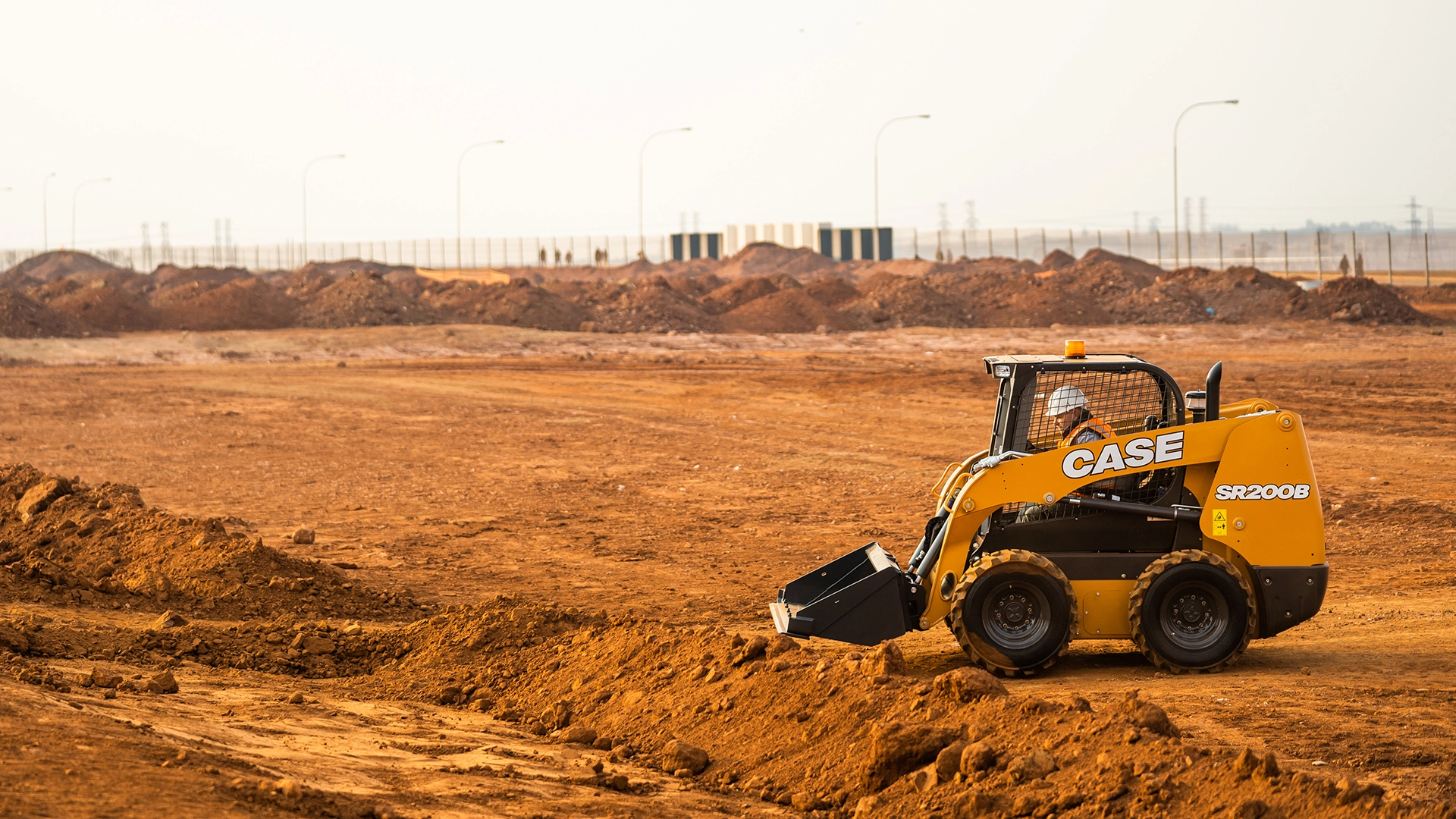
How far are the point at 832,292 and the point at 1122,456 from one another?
152 ft

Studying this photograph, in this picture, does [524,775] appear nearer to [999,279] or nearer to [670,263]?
[999,279]

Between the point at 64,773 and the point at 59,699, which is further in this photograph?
the point at 59,699

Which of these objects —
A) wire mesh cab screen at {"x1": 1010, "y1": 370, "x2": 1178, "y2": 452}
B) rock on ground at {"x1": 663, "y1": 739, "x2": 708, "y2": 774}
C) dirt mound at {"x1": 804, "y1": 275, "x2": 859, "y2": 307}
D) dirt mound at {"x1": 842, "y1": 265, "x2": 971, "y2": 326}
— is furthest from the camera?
dirt mound at {"x1": 804, "y1": 275, "x2": 859, "y2": 307}

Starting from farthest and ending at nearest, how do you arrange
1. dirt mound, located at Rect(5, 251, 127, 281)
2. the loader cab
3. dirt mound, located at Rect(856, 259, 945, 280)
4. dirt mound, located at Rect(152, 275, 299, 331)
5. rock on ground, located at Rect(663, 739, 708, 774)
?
dirt mound, located at Rect(5, 251, 127, 281), dirt mound, located at Rect(856, 259, 945, 280), dirt mound, located at Rect(152, 275, 299, 331), the loader cab, rock on ground, located at Rect(663, 739, 708, 774)

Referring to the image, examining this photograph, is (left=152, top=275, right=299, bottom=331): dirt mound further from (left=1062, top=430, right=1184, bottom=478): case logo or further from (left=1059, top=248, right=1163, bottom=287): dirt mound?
(left=1062, top=430, right=1184, bottom=478): case logo

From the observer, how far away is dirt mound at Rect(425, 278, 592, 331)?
1889 inches

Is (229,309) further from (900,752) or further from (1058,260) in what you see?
(1058,260)

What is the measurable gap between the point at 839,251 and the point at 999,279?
155 feet

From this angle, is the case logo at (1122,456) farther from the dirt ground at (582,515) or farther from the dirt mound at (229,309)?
the dirt mound at (229,309)

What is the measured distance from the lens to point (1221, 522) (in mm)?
7914

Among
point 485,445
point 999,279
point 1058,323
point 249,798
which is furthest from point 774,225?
point 249,798

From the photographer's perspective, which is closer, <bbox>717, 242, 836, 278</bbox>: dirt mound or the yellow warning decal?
the yellow warning decal

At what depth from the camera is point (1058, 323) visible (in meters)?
48.4

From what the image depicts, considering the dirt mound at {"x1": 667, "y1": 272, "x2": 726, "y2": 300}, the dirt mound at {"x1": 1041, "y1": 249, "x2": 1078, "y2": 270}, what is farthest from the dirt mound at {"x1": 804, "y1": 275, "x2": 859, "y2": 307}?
the dirt mound at {"x1": 1041, "y1": 249, "x2": 1078, "y2": 270}
